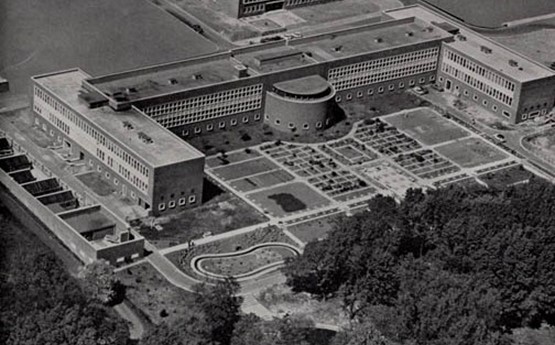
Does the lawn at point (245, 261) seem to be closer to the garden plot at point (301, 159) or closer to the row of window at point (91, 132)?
the row of window at point (91, 132)

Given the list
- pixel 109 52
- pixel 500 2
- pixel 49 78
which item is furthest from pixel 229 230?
pixel 500 2

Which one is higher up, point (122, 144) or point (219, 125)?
point (122, 144)

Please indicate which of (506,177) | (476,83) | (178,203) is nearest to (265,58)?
(476,83)

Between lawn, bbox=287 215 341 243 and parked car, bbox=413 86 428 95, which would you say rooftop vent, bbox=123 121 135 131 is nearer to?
lawn, bbox=287 215 341 243

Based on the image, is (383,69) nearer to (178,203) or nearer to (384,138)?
(384,138)

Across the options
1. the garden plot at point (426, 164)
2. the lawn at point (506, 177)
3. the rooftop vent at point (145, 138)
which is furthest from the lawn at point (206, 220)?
the lawn at point (506, 177)

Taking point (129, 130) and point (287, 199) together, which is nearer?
point (129, 130)

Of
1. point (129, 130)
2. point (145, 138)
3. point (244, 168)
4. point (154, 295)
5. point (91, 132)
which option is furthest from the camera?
point (244, 168)

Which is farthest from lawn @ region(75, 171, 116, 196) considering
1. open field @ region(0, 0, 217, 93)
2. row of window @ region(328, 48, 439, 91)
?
row of window @ region(328, 48, 439, 91)
